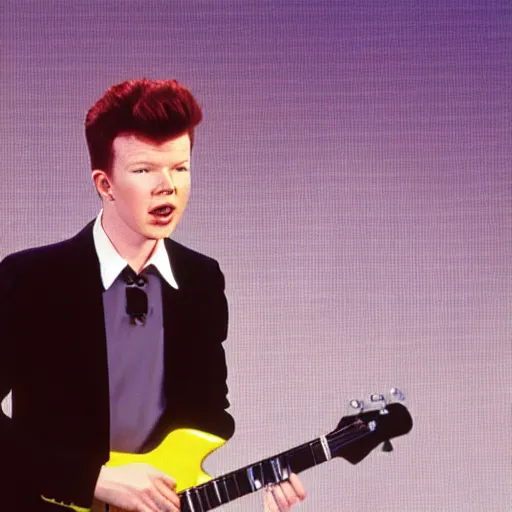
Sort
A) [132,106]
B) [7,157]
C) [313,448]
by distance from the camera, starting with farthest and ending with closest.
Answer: [7,157] → [132,106] → [313,448]

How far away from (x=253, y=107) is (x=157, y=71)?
0.96ft

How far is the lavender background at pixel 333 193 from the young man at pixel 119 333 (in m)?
0.09

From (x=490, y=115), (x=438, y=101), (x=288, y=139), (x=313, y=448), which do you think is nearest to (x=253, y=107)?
(x=288, y=139)

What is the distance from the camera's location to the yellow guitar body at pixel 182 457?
199 cm

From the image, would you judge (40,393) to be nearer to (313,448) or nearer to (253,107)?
(313,448)

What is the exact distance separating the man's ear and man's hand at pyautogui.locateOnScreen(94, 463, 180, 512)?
710 millimetres

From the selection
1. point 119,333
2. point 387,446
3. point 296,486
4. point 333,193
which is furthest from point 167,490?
point 333,193

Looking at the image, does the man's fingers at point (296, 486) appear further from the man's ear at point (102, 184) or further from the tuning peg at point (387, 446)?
the man's ear at point (102, 184)

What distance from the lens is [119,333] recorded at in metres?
2.10

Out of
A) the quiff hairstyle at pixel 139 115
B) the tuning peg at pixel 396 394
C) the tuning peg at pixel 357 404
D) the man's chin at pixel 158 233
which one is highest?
the quiff hairstyle at pixel 139 115

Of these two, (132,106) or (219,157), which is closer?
(132,106)

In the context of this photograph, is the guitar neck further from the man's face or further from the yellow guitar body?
the man's face

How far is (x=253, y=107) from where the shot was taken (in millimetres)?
2328

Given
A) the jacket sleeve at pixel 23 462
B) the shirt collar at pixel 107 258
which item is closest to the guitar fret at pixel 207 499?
the jacket sleeve at pixel 23 462
